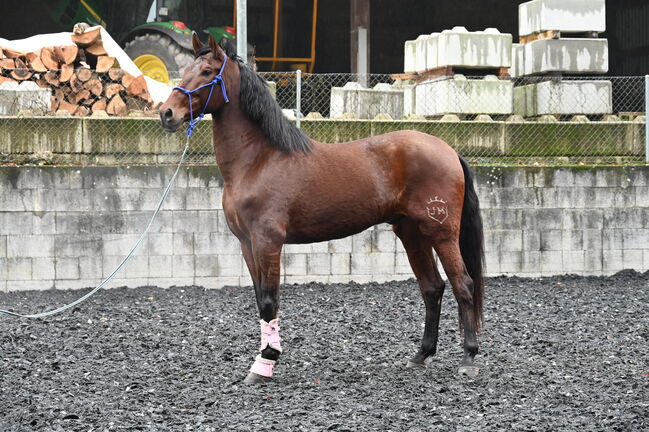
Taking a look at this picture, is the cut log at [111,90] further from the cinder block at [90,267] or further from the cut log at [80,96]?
the cinder block at [90,267]

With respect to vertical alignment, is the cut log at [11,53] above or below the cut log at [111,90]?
above

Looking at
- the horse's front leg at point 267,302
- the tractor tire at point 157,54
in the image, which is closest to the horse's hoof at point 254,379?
→ the horse's front leg at point 267,302

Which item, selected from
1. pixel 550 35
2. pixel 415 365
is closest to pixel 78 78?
pixel 550 35

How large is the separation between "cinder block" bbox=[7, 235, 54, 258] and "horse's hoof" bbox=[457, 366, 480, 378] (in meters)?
5.45

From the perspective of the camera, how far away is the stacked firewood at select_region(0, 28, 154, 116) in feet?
37.4

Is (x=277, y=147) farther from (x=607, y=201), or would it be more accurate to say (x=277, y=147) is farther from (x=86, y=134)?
(x=607, y=201)

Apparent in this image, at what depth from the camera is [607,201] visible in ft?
36.1

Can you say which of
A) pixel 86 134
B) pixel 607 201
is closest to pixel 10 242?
pixel 86 134

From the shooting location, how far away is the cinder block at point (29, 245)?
10.0m

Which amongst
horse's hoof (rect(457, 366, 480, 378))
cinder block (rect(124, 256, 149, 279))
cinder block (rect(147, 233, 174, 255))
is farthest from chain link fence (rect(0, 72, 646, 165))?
horse's hoof (rect(457, 366, 480, 378))

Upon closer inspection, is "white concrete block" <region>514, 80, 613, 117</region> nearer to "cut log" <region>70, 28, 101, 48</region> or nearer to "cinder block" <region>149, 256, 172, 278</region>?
"cinder block" <region>149, 256, 172, 278</region>

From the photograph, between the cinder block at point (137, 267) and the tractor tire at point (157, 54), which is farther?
the tractor tire at point (157, 54)

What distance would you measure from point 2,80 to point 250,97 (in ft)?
20.2

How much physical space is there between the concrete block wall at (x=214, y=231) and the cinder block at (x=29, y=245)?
1cm
